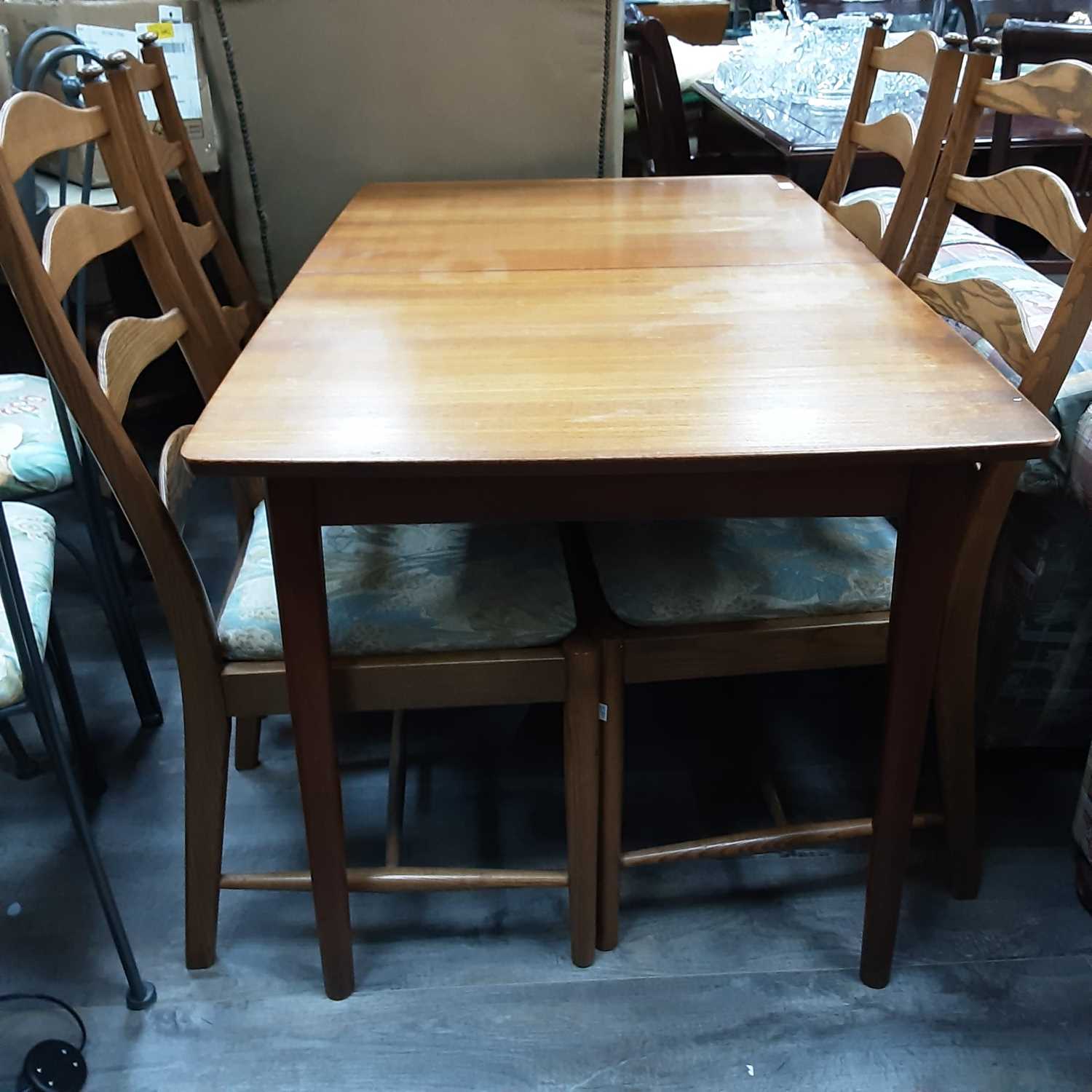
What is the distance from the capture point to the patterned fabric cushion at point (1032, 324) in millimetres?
1022

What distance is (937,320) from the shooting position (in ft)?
3.03

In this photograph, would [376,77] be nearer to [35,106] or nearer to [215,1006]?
[35,106]

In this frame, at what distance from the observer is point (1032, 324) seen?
1.06 metres

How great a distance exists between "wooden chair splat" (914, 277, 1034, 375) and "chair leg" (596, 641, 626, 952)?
49cm

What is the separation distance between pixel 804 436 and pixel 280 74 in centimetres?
123

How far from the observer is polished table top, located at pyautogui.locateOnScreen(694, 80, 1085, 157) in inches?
70.1

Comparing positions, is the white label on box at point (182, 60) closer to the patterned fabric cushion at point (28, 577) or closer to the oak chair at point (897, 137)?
the patterned fabric cushion at point (28, 577)

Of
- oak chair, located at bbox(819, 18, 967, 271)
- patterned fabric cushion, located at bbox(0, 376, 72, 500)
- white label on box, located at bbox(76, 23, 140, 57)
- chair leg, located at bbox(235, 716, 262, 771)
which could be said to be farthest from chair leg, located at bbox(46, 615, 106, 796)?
oak chair, located at bbox(819, 18, 967, 271)

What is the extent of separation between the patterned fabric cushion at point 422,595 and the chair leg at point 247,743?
0.41 m

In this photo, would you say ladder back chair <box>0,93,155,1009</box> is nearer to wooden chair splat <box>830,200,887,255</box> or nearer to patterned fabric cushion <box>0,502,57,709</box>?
patterned fabric cushion <box>0,502,57,709</box>

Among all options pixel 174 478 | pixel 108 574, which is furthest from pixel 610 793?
pixel 108 574

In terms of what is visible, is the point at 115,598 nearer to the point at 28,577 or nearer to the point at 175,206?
the point at 28,577

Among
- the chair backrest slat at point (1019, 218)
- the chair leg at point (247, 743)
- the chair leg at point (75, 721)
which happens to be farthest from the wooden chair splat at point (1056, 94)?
the chair leg at point (75, 721)

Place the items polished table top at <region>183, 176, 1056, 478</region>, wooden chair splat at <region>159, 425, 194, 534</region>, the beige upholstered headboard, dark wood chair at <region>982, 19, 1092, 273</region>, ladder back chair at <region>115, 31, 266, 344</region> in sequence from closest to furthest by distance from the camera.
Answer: polished table top at <region>183, 176, 1056, 478</region> → wooden chair splat at <region>159, 425, 194, 534</region> → ladder back chair at <region>115, 31, 266, 344</region> → the beige upholstered headboard → dark wood chair at <region>982, 19, 1092, 273</region>
